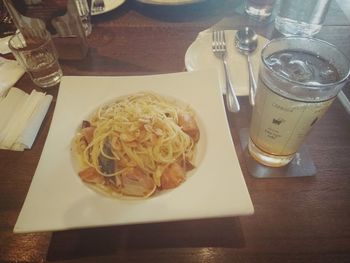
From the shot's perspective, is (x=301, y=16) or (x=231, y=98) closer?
(x=231, y=98)

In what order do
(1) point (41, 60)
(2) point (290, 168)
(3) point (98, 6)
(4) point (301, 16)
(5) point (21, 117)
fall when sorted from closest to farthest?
(2) point (290, 168), (5) point (21, 117), (1) point (41, 60), (4) point (301, 16), (3) point (98, 6)

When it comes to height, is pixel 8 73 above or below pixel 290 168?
above

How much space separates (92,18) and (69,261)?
987mm

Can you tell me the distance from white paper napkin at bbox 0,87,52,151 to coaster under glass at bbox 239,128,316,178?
609mm

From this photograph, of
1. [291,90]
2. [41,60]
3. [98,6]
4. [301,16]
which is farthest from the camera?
[98,6]

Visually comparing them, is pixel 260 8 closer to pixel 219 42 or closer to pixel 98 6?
pixel 219 42

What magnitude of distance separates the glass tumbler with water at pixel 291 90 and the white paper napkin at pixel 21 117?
24.3 inches

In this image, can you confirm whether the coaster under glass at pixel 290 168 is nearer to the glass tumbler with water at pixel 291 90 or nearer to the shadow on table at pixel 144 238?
the glass tumbler with water at pixel 291 90

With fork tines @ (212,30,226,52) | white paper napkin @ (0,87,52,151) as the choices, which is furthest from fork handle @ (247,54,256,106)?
white paper napkin @ (0,87,52,151)

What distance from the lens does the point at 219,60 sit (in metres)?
1.04

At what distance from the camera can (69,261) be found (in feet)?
1.99

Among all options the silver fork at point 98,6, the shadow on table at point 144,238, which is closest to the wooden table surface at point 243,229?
the shadow on table at point 144,238

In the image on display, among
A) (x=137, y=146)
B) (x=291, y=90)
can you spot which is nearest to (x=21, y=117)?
(x=137, y=146)

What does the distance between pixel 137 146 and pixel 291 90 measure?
1.34 feet
